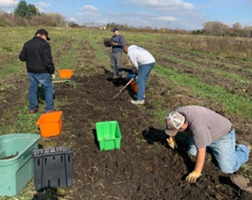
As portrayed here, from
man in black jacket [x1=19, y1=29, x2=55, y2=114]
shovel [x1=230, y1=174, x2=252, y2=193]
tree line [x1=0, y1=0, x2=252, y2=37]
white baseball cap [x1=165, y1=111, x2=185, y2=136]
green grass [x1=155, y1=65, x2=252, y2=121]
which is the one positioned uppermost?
tree line [x1=0, y1=0, x2=252, y2=37]

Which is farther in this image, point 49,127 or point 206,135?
point 49,127

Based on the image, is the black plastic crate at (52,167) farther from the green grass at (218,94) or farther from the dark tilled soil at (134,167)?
the green grass at (218,94)

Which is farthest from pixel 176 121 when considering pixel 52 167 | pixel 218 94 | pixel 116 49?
pixel 116 49

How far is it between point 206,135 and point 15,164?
248cm

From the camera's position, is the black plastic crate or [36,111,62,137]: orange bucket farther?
[36,111,62,137]: orange bucket

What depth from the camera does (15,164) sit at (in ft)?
10.1

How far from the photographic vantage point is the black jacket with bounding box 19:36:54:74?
545cm

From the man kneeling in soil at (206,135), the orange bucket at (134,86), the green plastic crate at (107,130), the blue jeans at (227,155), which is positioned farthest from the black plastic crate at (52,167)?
the orange bucket at (134,86)

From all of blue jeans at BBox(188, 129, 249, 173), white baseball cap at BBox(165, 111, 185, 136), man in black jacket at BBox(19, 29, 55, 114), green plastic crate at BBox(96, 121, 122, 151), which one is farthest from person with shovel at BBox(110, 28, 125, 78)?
white baseball cap at BBox(165, 111, 185, 136)

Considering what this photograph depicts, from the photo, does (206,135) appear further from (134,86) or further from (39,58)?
(134,86)

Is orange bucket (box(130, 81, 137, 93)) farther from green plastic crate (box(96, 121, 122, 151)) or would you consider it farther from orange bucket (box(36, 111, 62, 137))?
orange bucket (box(36, 111, 62, 137))

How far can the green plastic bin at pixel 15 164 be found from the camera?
305 centimetres

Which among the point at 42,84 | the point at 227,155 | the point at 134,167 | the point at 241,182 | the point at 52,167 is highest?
the point at 42,84

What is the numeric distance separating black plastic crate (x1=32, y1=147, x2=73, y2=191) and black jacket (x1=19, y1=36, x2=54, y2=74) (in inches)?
109
